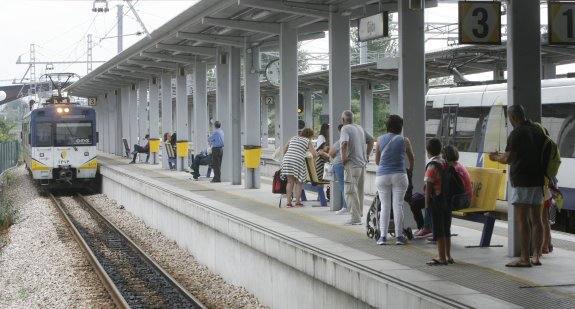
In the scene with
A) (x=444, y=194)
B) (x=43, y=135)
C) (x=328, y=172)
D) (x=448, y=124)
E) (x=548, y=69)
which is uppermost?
(x=548, y=69)

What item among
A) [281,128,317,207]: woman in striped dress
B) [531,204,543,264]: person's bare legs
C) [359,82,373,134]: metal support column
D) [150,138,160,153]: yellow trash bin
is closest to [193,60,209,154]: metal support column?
[150,138,160,153]: yellow trash bin

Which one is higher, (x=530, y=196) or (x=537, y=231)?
(x=530, y=196)

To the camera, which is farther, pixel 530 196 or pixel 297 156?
pixel 297 156

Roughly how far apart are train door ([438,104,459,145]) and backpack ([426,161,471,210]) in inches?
457

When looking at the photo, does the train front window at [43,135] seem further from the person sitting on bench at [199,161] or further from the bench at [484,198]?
the bench at [484,198]

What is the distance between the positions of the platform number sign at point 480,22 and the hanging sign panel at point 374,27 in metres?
2.97

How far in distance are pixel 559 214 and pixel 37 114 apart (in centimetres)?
2015

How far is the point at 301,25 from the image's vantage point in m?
Answer: 18.2

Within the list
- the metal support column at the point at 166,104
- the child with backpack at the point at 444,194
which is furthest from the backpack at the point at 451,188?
the metal support column at the point at 166,104

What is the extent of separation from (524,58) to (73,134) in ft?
79.3

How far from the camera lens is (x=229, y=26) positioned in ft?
60.0

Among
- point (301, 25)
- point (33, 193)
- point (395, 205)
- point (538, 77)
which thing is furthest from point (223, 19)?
point (33, 193)

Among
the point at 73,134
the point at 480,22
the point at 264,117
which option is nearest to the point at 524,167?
the point at 480,22

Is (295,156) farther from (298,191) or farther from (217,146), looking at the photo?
(217,146)
